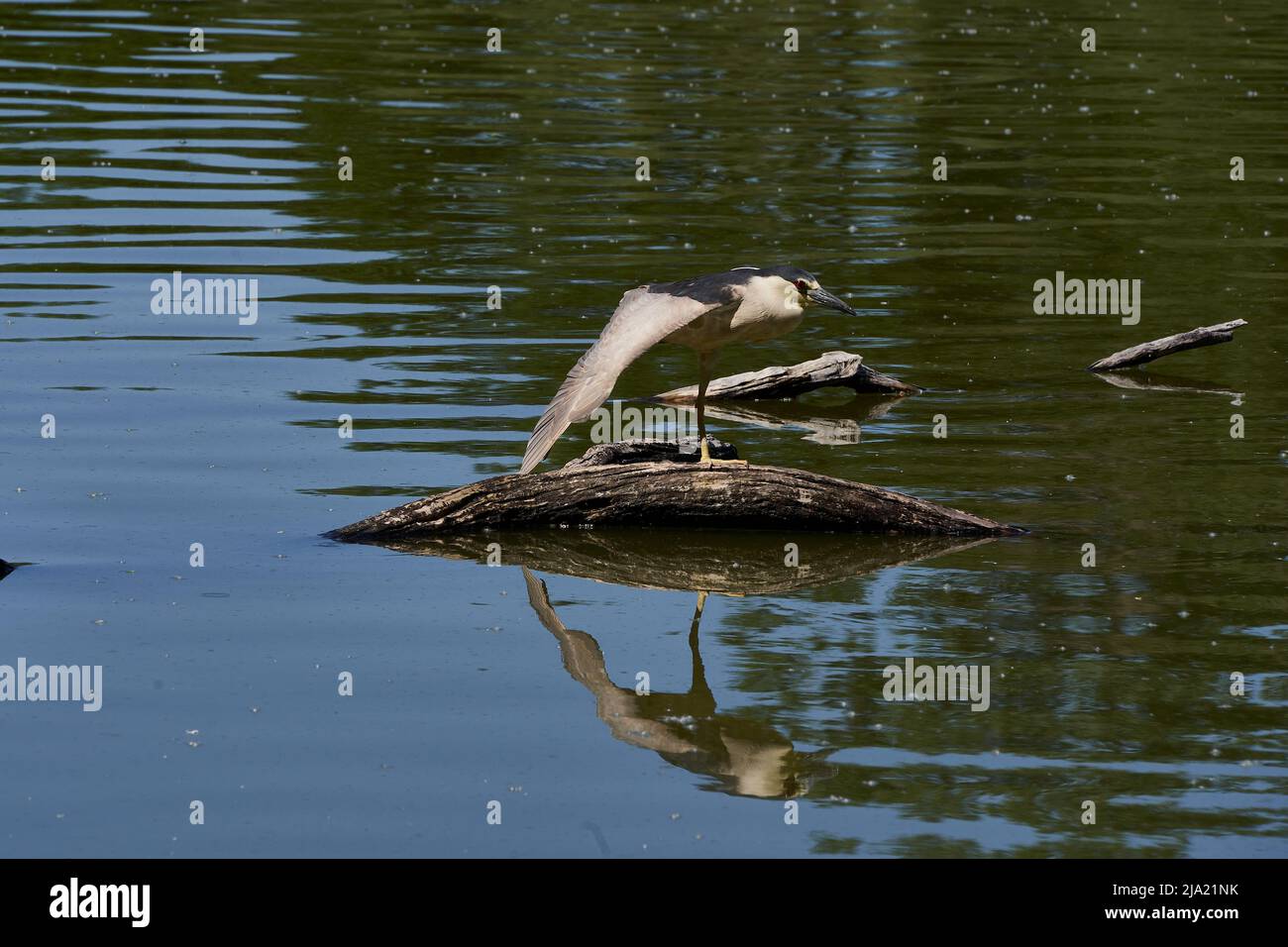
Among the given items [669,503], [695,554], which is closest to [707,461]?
[669,503]

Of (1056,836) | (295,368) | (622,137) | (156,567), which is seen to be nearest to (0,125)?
(622,137)

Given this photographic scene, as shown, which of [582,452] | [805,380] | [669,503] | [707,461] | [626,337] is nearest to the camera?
[626,337]

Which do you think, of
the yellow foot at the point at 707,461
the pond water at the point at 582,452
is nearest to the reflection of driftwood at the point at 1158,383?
the pond water at the point at 582,452

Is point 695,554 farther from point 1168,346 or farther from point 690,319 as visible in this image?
point 1168,346

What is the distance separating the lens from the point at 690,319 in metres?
10.2

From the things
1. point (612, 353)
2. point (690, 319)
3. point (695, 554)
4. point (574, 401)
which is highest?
point (690, 319)

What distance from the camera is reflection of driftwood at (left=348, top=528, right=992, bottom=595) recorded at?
10.9 metres

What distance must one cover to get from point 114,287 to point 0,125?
8.62 metres

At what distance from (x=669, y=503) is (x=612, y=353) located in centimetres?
155

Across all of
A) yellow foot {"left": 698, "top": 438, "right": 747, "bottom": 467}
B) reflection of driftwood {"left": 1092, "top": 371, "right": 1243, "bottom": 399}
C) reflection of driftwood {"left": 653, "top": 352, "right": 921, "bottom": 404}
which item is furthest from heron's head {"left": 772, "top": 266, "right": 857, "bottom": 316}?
reflection of driftwood {"left": 1092, "top": 371, "right": 1243, "bottom": 399}

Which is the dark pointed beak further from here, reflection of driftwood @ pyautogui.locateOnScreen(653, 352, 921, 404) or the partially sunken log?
reflection of driftwood @ pyautogui.locateOnScreen(653, 352, 921, 404)

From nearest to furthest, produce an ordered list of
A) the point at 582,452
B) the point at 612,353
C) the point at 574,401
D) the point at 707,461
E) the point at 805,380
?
the point at 574,401 → the point at 612,353 → the point at 707,461 → the point at 582,452 → the point at 805,380

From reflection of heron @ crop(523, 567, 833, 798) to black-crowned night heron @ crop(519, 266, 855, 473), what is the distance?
116cm

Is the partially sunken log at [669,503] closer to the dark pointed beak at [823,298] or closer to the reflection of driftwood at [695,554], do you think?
the reflection of driftwood at [695,554]
